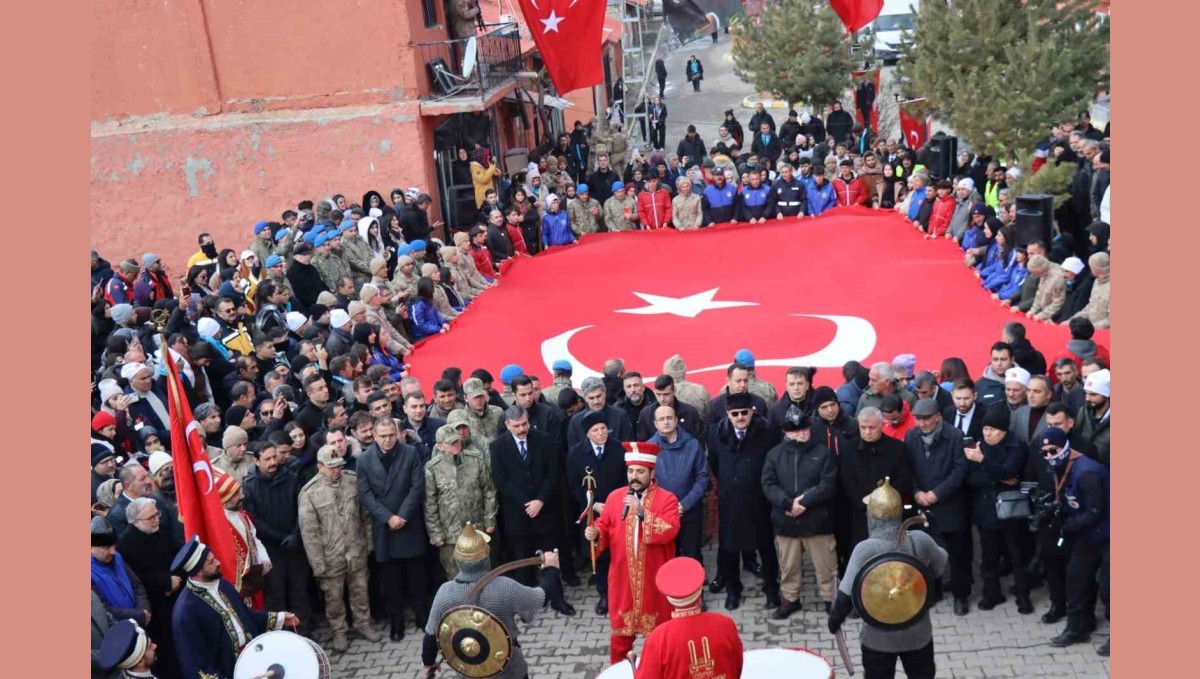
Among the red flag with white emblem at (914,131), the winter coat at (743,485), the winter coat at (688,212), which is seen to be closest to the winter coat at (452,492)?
the winter coat at (743,485)

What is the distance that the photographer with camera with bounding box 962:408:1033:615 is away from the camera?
7438mm

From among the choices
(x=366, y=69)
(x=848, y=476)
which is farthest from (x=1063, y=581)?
(x=366, y=69)

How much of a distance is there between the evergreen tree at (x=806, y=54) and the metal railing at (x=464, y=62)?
354 inches

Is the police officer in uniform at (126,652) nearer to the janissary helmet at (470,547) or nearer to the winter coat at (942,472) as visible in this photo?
the janissary helmet at (470,547)

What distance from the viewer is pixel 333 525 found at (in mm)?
7871

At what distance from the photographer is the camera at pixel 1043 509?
7.15 metres

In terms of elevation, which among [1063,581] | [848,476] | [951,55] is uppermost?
[951,55]

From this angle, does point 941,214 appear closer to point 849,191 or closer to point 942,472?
point 849,191

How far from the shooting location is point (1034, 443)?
7.38 metres

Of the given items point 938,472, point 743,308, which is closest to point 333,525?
point 938,472

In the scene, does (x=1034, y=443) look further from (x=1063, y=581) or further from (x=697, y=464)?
(x=697, y=464)

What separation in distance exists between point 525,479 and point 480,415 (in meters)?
0.72

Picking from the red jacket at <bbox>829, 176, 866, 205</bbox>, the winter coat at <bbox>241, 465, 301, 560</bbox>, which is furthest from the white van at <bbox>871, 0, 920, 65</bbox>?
the winter coat at <bbox>241, 465, 301, 560</bbox>

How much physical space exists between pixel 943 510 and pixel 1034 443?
0.75 m
